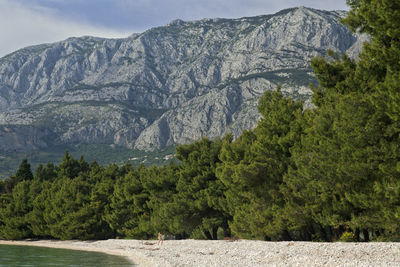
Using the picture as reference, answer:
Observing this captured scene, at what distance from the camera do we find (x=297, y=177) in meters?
34.2

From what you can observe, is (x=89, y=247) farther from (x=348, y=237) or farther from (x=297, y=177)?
(x=348, y=237)

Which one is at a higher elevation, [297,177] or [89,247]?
[297,177]

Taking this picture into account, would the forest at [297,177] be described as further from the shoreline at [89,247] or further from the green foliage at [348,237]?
the shoreline at [89,247]

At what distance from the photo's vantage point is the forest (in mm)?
23672

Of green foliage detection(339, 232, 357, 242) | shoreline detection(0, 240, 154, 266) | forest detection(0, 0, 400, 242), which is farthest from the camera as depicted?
shoreline detection(0, 240, 154, 266)

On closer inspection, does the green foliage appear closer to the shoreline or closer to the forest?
the forest

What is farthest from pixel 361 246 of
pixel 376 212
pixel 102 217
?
pixel 102 217

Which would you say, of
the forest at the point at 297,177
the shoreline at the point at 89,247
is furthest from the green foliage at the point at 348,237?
the shoreline at the point at 89,247

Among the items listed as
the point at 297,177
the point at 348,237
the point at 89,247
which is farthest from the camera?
the point at 89,247

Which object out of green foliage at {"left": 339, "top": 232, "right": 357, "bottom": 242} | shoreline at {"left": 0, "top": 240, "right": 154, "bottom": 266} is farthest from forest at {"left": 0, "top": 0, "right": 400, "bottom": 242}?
shoreline at {"left": 0, "top": 240, "right": 154, "bottom": 266}

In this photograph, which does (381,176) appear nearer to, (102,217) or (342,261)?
(342,261)

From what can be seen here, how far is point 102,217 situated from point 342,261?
61.6 meters

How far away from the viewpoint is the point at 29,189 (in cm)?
8844

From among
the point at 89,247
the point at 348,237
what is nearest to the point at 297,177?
the point at 348,237
